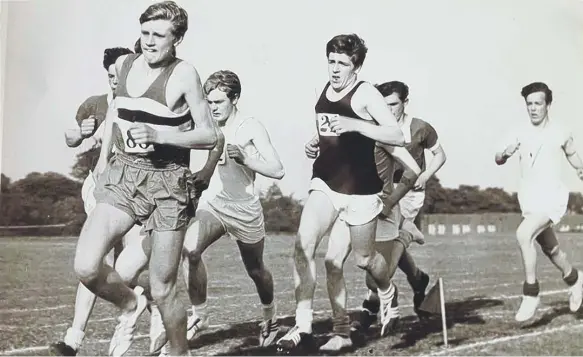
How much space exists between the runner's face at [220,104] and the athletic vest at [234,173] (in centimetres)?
6

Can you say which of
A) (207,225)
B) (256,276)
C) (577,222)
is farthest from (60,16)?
(577,222)

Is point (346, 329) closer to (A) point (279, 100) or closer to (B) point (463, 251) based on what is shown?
(B) point (463, 251)

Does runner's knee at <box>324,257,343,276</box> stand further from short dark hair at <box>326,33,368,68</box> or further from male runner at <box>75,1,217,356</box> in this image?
short dark hair at <box>326,33,368,68</box>

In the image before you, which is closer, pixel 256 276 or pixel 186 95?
pixel 186 95

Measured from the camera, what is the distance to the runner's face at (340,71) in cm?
490

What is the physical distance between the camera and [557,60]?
17.2 ft

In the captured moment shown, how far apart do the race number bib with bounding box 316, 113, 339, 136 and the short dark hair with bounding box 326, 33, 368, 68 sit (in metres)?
0.34

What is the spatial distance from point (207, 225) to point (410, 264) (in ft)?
3.88

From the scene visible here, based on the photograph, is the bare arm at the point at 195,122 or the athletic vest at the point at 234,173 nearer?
the bare arm at the point at 195,122

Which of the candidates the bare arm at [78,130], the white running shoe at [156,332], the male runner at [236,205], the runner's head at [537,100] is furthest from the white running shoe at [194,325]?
the runner's head at [537,100]

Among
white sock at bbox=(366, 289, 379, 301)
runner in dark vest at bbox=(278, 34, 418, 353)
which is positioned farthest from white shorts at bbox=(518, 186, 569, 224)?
white sock at bbox=(366, 289, 379, 301)

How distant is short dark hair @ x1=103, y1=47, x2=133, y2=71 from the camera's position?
16.6ft

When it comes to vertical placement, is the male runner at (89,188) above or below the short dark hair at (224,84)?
below

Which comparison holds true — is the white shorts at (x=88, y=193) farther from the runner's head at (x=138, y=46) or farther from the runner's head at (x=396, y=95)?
the runner's head at (x=396, y=95)
